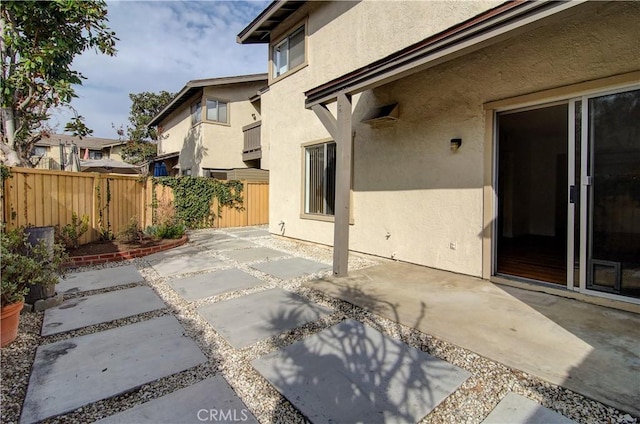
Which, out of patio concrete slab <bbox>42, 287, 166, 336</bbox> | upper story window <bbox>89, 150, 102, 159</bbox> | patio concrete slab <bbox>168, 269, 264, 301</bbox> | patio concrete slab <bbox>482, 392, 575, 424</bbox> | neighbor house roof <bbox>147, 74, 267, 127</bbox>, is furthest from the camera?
upper story window <bbox>89, 150, 102, 159</bbox>

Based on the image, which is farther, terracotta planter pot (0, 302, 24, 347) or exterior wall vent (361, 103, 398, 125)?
exterior wall vent (361, 103, 398, 125)

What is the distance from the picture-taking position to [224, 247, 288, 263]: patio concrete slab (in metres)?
6.53

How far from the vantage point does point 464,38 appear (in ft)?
11.2

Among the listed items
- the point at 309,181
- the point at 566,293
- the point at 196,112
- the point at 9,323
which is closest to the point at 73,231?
the point at 9,323

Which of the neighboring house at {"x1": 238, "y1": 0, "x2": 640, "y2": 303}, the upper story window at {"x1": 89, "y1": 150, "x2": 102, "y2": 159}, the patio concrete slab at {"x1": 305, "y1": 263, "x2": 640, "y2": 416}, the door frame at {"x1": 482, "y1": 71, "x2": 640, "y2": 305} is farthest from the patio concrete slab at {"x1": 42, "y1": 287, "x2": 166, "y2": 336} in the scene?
the upper story window at {"x1": 89, "y1": 150, "x2": 102, "y2": 159}

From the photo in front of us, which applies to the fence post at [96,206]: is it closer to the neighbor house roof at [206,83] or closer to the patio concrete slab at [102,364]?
the patio concrete slab at [102,364]

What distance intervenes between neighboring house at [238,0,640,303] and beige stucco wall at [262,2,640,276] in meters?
0.02

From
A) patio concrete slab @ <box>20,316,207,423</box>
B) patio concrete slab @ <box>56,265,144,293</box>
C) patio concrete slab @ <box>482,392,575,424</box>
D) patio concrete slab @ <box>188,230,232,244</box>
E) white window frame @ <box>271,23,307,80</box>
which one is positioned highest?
white window frame @ <box>271,23,307,80</box>

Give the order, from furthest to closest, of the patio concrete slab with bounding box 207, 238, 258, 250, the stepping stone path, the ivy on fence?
the ivy on fence, the patio concrete slab with bounding box 207, 238, 258, 250, the stepping stone path

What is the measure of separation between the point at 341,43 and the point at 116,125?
26163mm

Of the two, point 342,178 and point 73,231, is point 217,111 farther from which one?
point 342,178

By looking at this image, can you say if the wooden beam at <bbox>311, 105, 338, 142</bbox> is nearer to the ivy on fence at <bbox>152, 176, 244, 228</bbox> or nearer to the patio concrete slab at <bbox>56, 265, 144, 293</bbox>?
the patio concrete slab at <bbox>56, 265, 144, 293</bbox>

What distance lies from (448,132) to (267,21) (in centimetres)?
644

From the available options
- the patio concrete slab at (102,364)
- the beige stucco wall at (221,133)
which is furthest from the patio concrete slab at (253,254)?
the beige stucco wall at (221,133)
